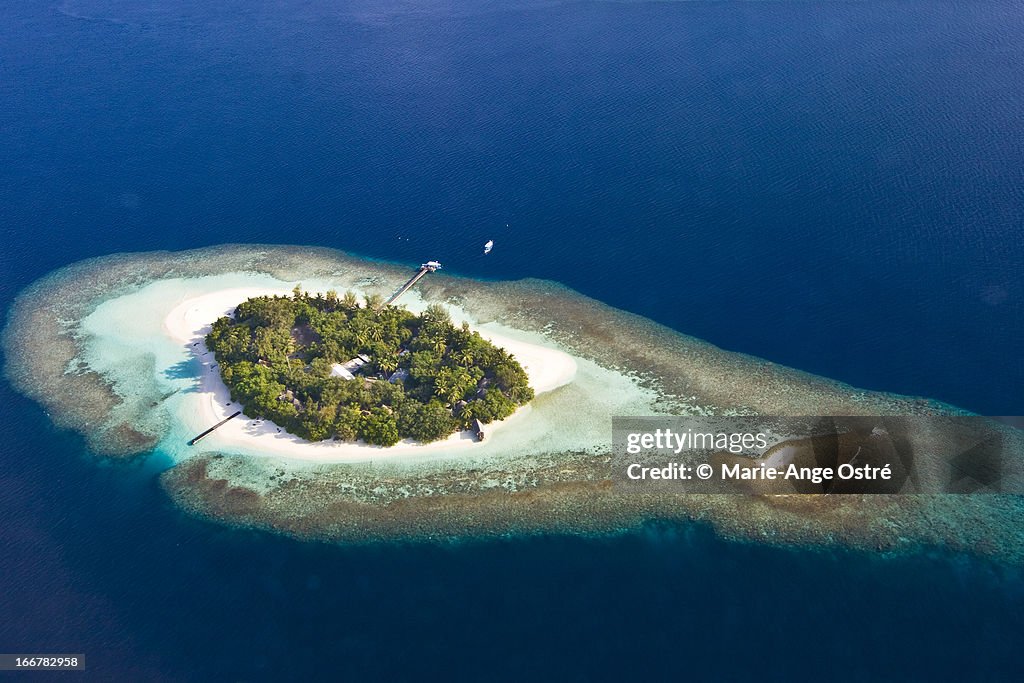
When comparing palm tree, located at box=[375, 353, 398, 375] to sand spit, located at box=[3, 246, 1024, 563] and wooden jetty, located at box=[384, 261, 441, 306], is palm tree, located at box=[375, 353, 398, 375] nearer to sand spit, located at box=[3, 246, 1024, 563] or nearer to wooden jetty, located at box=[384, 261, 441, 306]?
sand spit, located at box=[3, 246, 1024, 563]

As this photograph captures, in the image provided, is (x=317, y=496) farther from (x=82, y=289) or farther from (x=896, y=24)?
(x=896, y=24)

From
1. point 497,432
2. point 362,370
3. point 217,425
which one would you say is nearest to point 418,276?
point 362,370

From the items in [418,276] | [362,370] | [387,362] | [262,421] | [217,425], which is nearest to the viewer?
[217,425]

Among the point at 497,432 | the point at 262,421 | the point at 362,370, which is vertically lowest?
the point at 497,432

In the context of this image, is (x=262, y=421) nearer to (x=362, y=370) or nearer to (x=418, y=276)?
(x=362, y=370)

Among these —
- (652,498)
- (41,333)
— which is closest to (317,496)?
(652,498)

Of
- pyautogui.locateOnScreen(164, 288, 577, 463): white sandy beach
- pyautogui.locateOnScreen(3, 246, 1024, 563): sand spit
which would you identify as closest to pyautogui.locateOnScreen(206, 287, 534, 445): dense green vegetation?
pyautogui.locateOnScreen(164, 288, 577, 463): white sandy beach

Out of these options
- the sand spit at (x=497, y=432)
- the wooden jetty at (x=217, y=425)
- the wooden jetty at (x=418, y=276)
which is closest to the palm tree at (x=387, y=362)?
the sand spit at (x=497, y=432)
